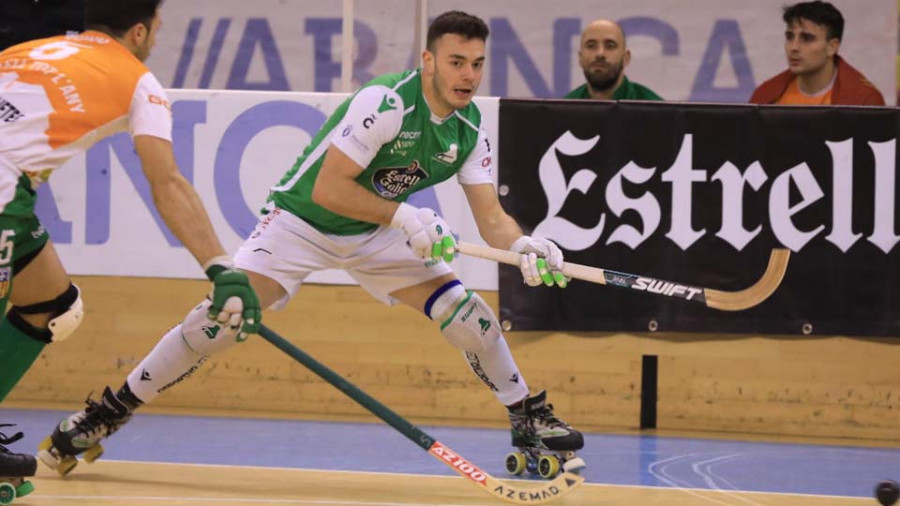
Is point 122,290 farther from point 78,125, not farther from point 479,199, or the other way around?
point 78,125

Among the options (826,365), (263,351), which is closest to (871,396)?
(826,365)

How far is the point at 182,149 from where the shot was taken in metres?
8.58

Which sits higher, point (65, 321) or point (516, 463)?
point (65, 321)

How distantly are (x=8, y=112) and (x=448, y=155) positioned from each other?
209cm

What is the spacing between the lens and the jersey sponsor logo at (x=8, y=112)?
17.2ft

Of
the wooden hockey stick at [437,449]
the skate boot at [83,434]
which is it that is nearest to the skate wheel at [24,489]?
the skate boot at [83,434]

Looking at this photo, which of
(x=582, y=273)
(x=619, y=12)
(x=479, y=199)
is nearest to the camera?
(x=582, y=273)

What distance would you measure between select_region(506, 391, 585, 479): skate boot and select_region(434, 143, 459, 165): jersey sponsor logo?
45.0 inches

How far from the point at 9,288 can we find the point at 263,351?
3335mm

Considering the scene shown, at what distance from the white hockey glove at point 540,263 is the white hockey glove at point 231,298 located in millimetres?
1479

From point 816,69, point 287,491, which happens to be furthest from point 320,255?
point 816,69

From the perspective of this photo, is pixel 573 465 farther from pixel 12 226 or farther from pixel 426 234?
pixel 12 226

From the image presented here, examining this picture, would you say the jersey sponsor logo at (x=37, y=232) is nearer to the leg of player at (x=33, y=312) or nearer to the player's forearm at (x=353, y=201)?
the leg of player at (x=33, y=312)

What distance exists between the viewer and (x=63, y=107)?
5258mm
